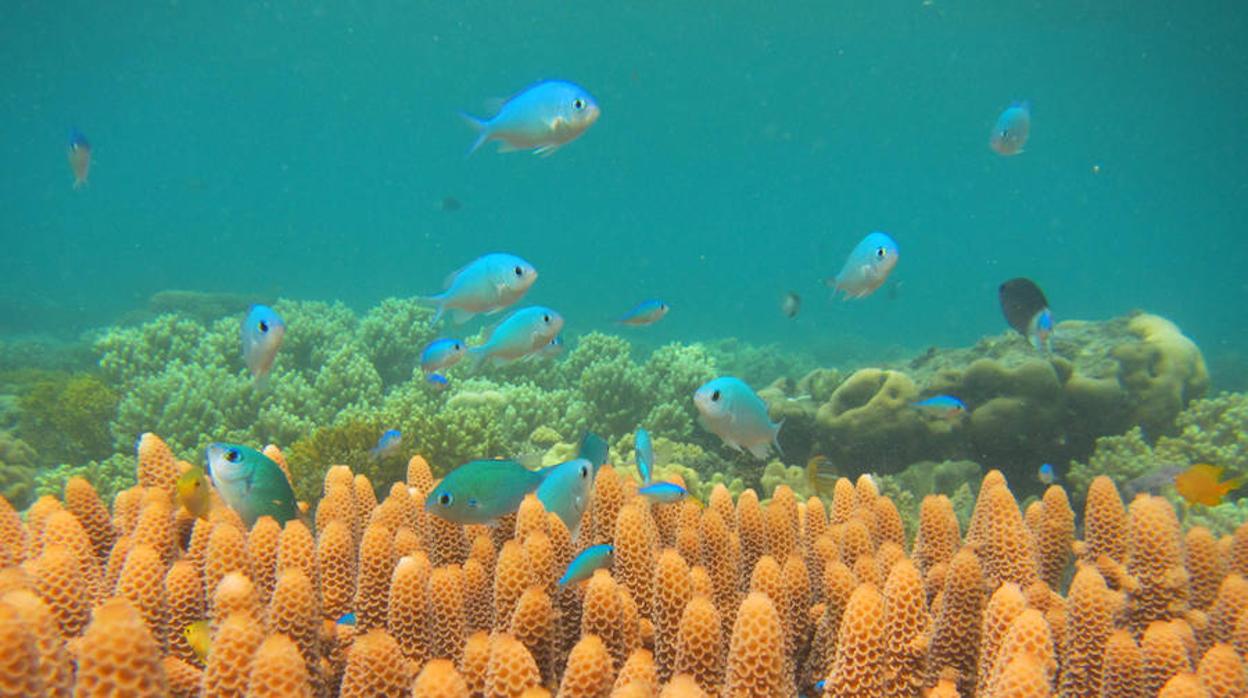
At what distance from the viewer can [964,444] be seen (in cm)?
717

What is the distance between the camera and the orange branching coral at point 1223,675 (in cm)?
157

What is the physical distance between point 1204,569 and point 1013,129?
743 cm

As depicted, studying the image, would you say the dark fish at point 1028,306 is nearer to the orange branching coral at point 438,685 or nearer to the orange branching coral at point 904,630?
the orange branching coral at point 904,630

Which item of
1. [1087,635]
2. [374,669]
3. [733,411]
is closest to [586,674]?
[374,669]

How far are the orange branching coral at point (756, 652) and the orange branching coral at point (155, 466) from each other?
2.97m

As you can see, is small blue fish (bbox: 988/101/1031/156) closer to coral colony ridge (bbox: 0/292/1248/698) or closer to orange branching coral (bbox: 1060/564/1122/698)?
coral colony ridge (bbox: 0/292/1248/698)

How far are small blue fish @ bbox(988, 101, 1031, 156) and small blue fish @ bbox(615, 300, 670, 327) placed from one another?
5.06m

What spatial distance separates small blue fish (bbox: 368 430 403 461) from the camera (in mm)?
4996

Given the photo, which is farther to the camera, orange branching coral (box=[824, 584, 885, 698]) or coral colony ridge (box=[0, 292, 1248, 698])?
orange branching coral (box=[824, 584, 885, 698])

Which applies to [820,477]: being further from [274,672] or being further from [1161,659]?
[274,672]

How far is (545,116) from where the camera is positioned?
15.0 feet

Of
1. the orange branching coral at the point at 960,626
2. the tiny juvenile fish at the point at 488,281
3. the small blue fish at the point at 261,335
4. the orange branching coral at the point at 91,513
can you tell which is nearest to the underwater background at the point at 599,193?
the tiny juvenile fish at the point at 488,281

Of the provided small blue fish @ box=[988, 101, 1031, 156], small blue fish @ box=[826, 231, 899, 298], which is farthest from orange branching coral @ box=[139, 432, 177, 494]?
small blue fish @ box=[988, 101, 1031, 156]

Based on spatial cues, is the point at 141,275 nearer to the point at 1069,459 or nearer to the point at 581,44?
the point at 581,44
